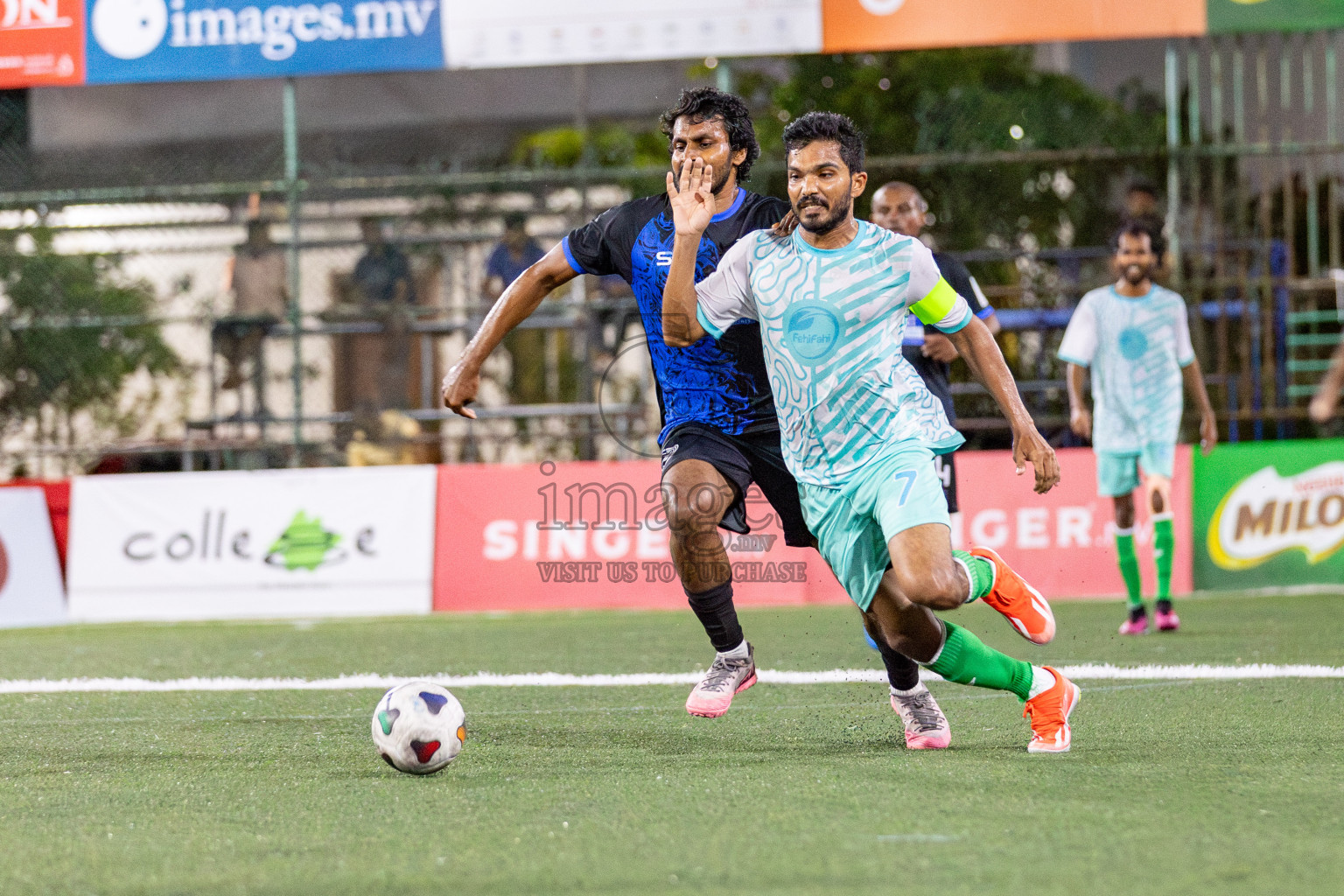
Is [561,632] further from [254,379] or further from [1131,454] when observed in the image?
[254,379]

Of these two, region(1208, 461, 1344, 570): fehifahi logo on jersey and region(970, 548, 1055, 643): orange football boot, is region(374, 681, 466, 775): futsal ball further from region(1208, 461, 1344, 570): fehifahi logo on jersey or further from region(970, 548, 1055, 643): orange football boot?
region(1208, 461, 1344, 570): fehifahi logo on jersey

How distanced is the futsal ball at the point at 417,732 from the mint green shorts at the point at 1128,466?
563cm

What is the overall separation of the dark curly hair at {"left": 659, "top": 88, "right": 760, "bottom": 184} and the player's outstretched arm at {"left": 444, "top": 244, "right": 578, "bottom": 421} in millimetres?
593

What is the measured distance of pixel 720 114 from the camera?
507 cm

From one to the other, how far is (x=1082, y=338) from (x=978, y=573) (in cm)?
517

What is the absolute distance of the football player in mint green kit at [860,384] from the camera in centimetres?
455

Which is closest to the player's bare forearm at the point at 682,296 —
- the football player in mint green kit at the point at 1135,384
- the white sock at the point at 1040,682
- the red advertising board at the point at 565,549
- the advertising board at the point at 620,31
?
the white sock at the point at 1040,682

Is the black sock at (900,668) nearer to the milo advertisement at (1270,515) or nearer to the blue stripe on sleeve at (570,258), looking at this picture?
the blue stripe on sleeve at (570,258)

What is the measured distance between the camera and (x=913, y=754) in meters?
4.66

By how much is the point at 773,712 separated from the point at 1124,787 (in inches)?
76.1

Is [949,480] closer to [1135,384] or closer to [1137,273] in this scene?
[1135,384]

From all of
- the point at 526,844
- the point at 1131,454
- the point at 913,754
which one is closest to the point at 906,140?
the point at 1131,454

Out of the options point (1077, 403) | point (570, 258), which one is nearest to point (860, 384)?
point (570, 258)

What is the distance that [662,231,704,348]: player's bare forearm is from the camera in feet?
15.2
